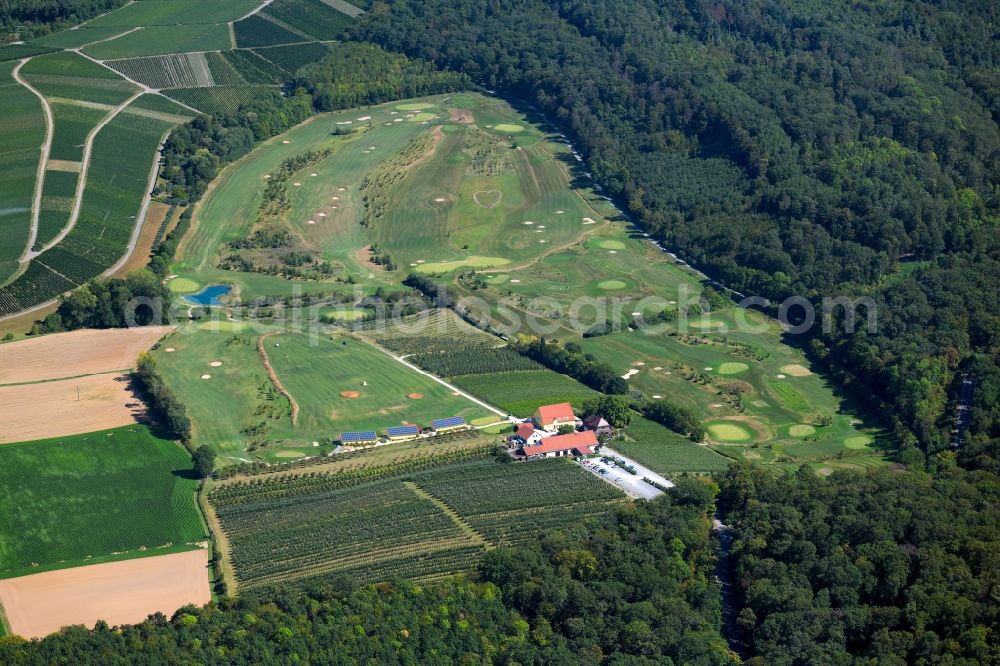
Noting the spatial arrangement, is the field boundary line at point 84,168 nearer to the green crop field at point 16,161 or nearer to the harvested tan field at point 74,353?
the green crop field at point 16,161

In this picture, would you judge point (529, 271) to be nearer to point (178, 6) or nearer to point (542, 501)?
A: point (542, 501)

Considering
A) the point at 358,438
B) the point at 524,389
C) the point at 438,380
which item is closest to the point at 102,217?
the point at 438,380

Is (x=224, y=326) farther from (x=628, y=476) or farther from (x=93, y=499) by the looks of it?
(x=628, y=476)

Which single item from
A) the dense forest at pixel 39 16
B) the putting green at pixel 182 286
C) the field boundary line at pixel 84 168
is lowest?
the putting green at pixel 182 286

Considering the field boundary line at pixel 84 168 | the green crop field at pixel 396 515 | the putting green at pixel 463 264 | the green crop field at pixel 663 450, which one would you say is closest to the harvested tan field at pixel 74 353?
the field boundary line at pixel 84 168

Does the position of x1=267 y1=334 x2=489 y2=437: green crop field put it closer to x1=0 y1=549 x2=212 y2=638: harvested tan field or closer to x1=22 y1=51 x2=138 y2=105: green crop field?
x1=0 y1=549 x2=212 y2=638: harvested tan field

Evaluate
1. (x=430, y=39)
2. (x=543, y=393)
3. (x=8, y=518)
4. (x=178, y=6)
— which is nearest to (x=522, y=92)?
(x=430, y=39)

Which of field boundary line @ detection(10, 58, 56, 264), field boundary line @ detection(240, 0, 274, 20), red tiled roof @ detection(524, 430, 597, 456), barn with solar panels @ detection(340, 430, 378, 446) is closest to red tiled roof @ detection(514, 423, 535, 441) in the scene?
red tiled roof @ detection(524, 430, 597, 456)
